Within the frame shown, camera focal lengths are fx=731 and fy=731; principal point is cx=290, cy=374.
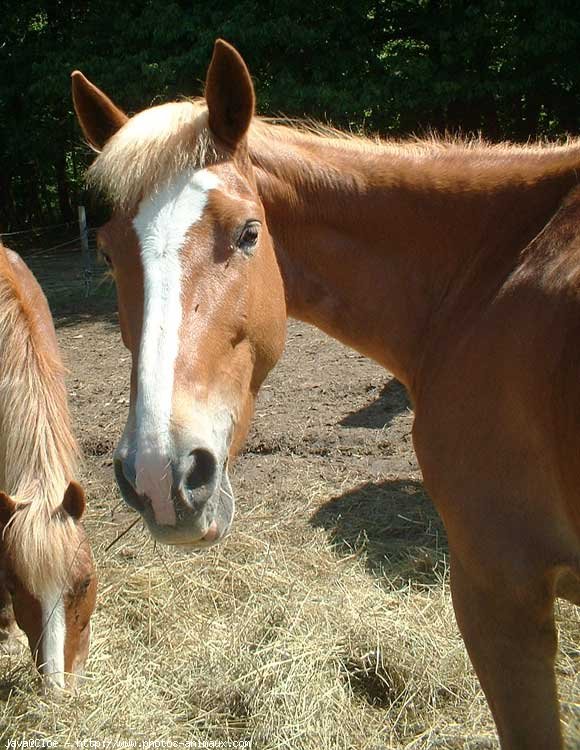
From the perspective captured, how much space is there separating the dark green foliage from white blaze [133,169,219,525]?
8.82 meters

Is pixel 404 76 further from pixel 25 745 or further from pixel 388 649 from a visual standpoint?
pixel 25 745

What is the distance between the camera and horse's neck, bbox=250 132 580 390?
6.66 ft

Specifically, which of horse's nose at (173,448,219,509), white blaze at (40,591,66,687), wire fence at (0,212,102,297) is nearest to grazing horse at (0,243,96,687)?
white blaze at (40,591,66,687)

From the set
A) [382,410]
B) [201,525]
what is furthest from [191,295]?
[382,410]

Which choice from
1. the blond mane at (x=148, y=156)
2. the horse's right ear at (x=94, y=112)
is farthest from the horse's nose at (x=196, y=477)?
the horse's right ear at (x=94, y=112)

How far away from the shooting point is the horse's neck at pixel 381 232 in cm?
203

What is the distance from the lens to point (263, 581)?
372 centimetres

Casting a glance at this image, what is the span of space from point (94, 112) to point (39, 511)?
172cm

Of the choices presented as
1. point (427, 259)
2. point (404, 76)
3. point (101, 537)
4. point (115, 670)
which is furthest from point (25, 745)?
point (404, 76)

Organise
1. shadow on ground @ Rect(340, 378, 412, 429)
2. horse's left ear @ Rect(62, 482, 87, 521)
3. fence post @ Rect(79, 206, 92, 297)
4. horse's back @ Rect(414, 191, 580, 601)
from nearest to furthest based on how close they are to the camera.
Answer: horse's back @ Rect(414, 191, 580, 601), horse's left ear @ Rect(62, 482, 87, 521), shadow on ground @ Rect(340, 378, 412, 429), fence post @ Rect(79, 206, 92, 297)

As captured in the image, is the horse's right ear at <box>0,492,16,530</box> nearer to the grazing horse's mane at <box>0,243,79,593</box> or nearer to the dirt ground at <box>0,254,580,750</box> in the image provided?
Answer: the grazing horse's mane at <box>0,243,79,593</box>

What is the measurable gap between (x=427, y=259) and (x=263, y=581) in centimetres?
221

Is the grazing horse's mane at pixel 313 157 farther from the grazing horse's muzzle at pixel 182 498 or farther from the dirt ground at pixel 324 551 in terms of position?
the dirt ground at pixel 324 551

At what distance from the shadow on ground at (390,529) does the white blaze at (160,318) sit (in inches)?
95.2
